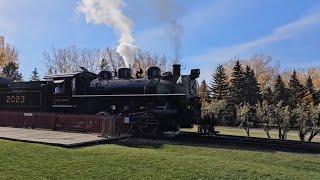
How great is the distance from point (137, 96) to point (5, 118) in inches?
329

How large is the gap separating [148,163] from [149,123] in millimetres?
7674

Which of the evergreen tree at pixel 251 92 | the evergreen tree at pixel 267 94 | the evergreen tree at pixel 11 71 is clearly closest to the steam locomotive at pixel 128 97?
the evergreen tree at pixel 11 71

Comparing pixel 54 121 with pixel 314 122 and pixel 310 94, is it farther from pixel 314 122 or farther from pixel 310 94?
pixel 310 94

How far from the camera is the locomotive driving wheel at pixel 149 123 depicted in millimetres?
19406

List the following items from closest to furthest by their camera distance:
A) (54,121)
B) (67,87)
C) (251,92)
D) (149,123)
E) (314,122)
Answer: (149,123), (54,121), (67,87), (314,122), (251,92)

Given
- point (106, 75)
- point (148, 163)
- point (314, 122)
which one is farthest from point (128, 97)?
point (314, 122)

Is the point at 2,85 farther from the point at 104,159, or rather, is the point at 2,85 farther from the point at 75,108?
the point at 104,159

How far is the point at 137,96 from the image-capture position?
20.2 meters

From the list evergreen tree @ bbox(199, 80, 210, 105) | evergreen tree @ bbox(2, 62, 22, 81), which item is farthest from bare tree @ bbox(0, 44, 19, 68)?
evergreen tree @ bbox(199, 80, 210, 105)

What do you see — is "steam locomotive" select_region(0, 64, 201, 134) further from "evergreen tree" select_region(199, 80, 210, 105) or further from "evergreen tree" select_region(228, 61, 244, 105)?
"evergreen tree" select_region(199, 80, 210, 105)

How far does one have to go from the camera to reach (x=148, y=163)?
11.9 meters

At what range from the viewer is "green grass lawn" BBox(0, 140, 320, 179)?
1057cm

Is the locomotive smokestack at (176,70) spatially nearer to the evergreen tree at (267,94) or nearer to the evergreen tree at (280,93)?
the evergreen tree at (280,93)

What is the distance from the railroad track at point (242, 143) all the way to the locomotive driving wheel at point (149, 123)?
0.98 metres
